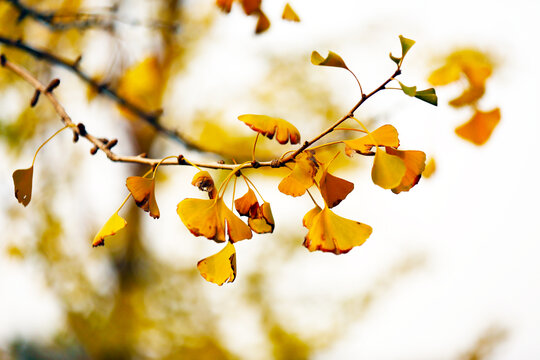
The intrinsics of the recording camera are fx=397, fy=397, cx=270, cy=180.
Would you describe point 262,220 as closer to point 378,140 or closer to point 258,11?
point 378,140

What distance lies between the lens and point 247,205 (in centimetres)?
37

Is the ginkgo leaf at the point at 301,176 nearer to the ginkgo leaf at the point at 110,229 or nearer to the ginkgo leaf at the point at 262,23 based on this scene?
the ginkgo leaf at the point at 110,229

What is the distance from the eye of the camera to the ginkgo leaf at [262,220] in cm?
38

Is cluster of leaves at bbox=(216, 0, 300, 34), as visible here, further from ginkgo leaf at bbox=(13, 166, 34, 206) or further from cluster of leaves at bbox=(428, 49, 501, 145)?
ginkgo leaf at bbox=(13, 166, 34, 206)

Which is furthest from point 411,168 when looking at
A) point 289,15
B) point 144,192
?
point 289,15

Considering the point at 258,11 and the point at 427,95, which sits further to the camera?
the point at 258,11

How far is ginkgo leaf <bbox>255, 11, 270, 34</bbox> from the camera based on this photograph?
2.11 ft

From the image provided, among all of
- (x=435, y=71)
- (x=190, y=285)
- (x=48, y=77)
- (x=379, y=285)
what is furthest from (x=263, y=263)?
(x=435, y=71)

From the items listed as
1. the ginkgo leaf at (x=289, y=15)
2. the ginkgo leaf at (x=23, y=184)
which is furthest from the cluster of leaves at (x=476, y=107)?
the ginkgo leaf at (x=23, y=184)

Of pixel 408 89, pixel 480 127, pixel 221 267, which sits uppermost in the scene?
pixel 480 127

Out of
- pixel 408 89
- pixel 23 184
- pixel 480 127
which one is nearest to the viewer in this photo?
pixel 408 89

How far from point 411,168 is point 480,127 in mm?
297

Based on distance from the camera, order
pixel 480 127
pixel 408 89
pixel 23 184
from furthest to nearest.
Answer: pixel 480 127, pixel 23 184, pixel 408 89

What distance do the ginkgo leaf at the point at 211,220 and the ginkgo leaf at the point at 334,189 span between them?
0.08 m
